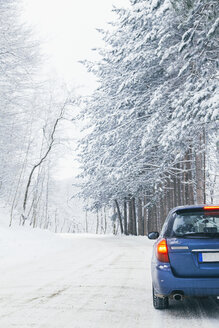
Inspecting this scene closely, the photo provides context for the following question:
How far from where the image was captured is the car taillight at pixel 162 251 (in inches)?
192

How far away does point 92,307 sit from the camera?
5.26 meters

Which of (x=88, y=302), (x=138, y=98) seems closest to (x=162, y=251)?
(x=88, y=302)

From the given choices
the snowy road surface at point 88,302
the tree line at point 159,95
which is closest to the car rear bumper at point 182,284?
the snowy road surface at point 88,302

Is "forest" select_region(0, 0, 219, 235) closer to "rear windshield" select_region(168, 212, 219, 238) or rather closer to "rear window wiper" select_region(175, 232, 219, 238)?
"rear windshield" select_region(168, 212, 219, 238)

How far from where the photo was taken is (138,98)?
721 inches

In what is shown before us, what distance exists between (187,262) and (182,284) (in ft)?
0.90

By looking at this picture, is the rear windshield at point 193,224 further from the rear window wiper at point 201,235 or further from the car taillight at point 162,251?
the car taillight at point 162,251

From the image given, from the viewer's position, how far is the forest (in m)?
12.9

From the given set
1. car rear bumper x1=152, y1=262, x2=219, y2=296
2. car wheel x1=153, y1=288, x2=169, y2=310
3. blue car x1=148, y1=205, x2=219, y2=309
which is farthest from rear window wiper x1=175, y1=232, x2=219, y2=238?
car wheel x1=153, y1=288, x2=169, y2=310

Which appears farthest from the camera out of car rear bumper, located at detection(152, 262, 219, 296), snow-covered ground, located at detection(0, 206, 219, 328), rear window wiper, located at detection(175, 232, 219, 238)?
rear window wiper, located at detection(175, 232, 219, 238)

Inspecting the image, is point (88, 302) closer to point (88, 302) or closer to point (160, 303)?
point (88, 302)

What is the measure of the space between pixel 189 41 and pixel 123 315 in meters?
9.30

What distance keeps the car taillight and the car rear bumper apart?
7 centimetres

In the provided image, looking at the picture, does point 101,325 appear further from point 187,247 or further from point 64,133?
point 64,133
